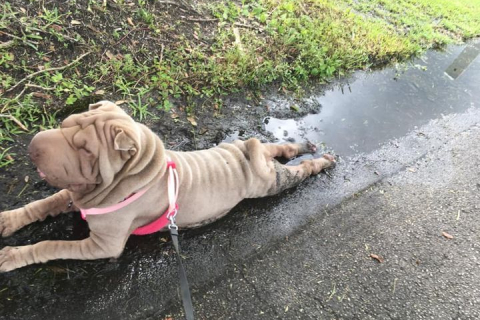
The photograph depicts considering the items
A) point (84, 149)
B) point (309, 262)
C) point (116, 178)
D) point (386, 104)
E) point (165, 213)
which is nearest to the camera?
point (84, 149)

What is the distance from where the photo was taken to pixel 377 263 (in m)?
3.57

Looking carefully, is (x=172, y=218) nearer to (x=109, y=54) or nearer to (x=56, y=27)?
(x=109, y=54)

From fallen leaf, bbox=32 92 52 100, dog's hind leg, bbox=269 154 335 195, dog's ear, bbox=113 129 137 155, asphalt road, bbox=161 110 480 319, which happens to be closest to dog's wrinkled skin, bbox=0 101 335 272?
dog's ear, bbox=113 129 137 155

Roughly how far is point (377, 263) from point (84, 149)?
293 cm

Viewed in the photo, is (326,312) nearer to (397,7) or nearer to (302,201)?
(302,201)

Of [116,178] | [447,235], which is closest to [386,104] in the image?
[447,235]

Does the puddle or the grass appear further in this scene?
the puddle

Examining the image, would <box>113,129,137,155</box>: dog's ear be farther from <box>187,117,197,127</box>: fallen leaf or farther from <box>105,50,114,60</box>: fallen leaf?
<box>105,50,114,60</box>: fallen leaf

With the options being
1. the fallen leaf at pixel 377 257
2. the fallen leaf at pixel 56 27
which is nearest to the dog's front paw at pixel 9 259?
the fallen leaf at pixel 56 27

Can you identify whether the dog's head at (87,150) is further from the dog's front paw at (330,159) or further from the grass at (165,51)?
the dog's front paw at (330,159)

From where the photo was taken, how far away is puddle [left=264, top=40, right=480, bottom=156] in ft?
15.7

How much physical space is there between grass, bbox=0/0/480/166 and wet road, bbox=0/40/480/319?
99cm

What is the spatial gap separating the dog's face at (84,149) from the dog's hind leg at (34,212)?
64 cm

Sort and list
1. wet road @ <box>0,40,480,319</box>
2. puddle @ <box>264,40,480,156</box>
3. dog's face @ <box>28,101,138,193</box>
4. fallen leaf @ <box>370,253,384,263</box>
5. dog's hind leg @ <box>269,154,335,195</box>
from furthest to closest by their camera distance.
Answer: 1. puddle @ <box>264,40,480,156</box>
2. dog's hind leg @ <box>269,154,335,195</box>
3. fallen leaf @ <box>370,253,384,263</box>
4. wet road @ <box>0,40,480,319</box>
5. dog's face @ <box>28,101,138,193</box>
